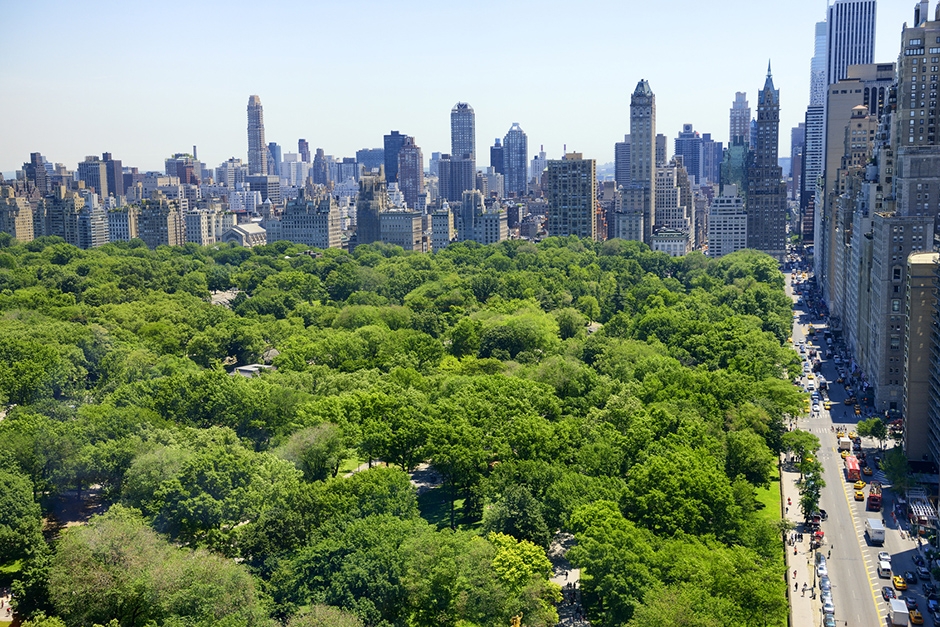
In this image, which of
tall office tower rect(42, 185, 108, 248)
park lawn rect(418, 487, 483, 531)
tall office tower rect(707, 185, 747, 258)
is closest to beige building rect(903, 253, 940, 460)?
park lawn rect(418, 487, 483, 531)

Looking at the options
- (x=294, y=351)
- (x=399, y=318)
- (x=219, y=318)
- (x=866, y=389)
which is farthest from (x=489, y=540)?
(x=219, y=318)

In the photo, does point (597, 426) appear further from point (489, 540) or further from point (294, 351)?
point (294, 351)

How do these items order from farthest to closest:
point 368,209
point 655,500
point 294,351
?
point 368,209 → point 294,351 → point 655,500

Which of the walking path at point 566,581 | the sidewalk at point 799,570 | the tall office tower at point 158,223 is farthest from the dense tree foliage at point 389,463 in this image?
the tall office tower at point 158,223

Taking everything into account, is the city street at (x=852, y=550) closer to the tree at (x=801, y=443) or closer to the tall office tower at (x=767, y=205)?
the tree at (x=801, y=443)

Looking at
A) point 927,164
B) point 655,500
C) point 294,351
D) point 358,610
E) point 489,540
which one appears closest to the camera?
point 358,610

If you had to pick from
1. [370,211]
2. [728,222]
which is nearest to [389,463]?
[728,222]

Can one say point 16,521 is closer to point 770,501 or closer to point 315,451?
point 315,451
